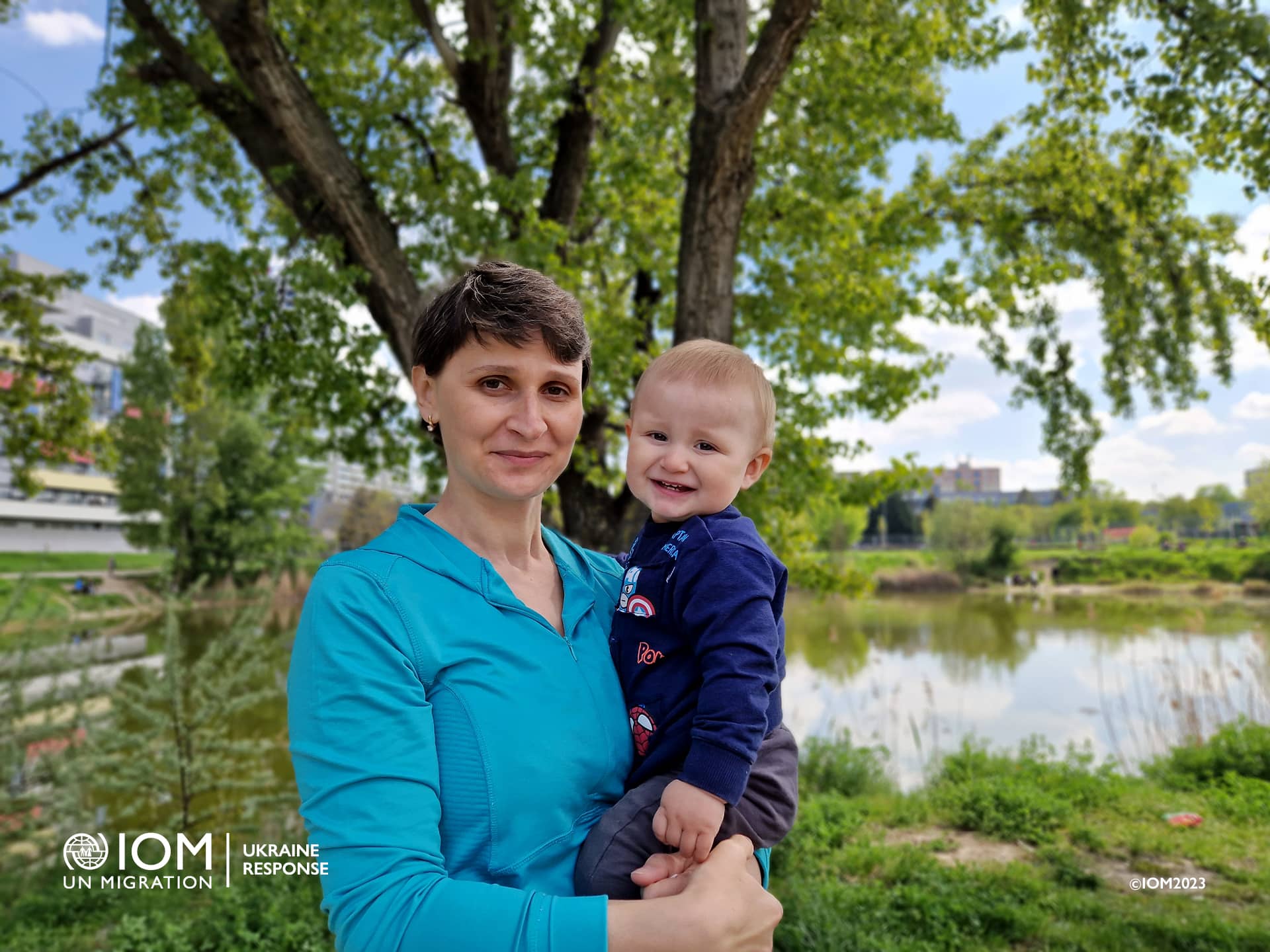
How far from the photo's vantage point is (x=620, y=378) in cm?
713

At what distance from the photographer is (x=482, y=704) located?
125 cm

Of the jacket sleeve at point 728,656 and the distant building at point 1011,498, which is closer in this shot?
the jacket sleeve at point 728,656

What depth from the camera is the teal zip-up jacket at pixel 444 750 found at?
106cm

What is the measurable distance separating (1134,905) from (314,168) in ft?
22.6

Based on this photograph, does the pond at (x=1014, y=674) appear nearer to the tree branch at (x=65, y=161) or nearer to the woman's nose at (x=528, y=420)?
the tree branch at (x=65, y=161)

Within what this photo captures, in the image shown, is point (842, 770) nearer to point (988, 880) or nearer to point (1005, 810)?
point (1005, 810)

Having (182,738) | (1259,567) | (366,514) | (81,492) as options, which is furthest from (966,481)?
(81,492)

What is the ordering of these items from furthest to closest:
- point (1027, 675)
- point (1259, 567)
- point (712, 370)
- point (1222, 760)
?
point (1259, 567) < point (1027, 675) < point (1222, 760) < point (712, 370)

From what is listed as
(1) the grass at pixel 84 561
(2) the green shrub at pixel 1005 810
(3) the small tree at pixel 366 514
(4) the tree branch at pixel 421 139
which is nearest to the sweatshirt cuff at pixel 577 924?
(2) the green shrub at pixel 1005 810

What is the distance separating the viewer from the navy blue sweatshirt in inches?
53.2

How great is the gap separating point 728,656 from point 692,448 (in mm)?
457

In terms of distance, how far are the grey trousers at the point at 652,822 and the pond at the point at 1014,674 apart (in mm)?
6564

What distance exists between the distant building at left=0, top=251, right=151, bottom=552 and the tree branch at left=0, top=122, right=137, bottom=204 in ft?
112

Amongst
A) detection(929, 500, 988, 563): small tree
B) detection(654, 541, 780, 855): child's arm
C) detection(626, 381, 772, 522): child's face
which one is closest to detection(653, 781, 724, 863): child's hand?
detection(654, 541, 780, 855): child's arm
